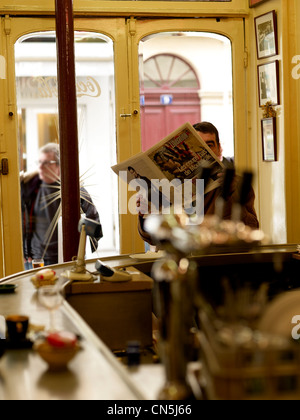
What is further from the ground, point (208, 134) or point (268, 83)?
point (268, 83)

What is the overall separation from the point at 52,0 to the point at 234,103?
1.71 metres

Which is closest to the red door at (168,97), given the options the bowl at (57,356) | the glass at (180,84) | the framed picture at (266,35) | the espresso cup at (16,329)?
the glass at (180,84)

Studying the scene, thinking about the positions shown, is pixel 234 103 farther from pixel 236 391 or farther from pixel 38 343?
pixel 236 391

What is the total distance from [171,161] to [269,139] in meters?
2.09

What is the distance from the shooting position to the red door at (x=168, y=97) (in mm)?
10117

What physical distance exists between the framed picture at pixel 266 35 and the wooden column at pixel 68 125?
156 centimetres

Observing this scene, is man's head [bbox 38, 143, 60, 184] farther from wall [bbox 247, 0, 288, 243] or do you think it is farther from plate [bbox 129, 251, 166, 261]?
plate [bbox 129, 251, 166, 261]

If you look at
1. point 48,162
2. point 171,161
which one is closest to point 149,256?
point 171,161

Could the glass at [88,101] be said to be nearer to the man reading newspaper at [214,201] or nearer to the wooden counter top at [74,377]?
the man reading newspaper at [214,201]

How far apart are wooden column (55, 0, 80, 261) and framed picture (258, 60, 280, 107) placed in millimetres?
1564

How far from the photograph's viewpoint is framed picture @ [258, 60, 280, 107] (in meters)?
5.35

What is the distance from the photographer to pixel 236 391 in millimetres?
1285

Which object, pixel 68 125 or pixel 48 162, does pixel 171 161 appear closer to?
pixel 68 125

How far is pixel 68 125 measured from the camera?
5070mm
